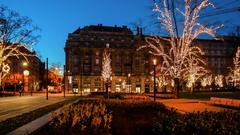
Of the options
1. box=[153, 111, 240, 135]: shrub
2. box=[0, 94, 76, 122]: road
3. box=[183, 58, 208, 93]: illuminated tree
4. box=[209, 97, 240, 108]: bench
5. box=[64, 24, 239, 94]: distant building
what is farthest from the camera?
box=[64, 24, 239, 94]: distant building

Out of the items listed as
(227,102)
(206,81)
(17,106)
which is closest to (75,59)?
(206,81)

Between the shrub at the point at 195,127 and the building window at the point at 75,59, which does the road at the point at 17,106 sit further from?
the building window at the point at 75,59

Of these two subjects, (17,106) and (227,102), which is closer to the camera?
(227,102)

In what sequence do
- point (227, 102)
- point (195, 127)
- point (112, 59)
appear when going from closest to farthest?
point (195, 127) → point (227, 102) → point (112, 59)

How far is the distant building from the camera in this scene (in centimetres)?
12269

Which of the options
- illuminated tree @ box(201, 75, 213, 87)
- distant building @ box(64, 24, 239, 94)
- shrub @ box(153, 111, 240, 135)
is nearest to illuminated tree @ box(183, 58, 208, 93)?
illuminated tree @ box(201, 75, 213, 87)

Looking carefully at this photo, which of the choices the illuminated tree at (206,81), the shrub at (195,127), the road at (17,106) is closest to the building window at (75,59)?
the illuminated tree at (206,81)

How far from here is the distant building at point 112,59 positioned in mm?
122688

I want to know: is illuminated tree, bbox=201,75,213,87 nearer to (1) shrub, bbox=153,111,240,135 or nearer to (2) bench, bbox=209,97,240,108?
(2) bench, bbox=209,97,240,108

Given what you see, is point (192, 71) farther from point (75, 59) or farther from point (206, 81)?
point (75, 59)

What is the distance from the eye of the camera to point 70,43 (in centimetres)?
12369

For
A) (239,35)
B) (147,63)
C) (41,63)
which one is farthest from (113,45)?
(239,35)

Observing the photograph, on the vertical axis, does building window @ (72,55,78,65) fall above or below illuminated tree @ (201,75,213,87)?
above

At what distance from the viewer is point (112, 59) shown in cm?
12925
